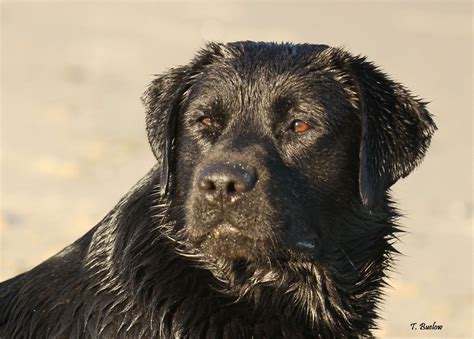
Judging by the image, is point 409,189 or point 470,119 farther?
point 470,119

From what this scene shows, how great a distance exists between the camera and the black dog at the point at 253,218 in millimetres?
5684

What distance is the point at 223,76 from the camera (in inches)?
238

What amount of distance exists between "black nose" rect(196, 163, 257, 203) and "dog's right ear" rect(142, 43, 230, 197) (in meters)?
0.45

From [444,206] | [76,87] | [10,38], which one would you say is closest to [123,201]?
[444,206]

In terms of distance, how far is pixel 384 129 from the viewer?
5.95 meters

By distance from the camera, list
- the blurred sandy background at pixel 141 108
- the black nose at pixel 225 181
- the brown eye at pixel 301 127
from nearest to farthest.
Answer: the black nose at pixel 225 181 → the brown eye at pixel 301 127 → the blurred sandy background at pixel 141 108

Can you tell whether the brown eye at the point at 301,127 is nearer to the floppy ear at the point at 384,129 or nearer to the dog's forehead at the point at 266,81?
the dog's forehead at the point at 266,81

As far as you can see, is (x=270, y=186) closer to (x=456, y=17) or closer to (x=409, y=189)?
(x=409, y=189)

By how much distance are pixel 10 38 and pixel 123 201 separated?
16.0m

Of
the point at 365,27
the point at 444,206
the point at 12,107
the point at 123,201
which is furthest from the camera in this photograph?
the point at 365,27
